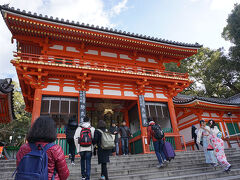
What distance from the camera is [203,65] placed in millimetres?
27609

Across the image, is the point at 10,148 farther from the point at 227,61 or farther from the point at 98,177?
the point at 227,61

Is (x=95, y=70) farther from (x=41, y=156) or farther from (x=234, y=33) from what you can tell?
(x=234, y=33)

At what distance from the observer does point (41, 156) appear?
191 cm

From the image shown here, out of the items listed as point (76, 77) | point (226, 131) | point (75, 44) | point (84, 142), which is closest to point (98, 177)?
point (84, 142)

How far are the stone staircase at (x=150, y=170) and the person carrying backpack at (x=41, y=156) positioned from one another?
11.1ft

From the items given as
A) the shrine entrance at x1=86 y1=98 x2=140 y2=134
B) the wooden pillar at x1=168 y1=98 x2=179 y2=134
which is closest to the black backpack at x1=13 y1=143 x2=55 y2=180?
the wooden pillar at x1=168 y1=98 x2=179 y2=134

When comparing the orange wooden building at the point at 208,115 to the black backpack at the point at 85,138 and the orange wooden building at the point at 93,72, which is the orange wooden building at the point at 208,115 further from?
the black backpack at the point at 85,138

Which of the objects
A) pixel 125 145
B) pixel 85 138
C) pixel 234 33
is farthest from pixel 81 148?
pixel 234 33

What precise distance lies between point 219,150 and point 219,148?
8 centimetres

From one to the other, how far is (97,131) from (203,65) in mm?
27234

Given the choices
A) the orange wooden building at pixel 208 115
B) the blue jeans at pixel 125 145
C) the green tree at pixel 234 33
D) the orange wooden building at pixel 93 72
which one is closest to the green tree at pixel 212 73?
the green tree at pixel 234 33

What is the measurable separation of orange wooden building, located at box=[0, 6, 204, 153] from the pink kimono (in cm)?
447

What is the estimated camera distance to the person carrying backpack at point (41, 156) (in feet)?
6.03

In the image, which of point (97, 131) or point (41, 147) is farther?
point (97, 131)
